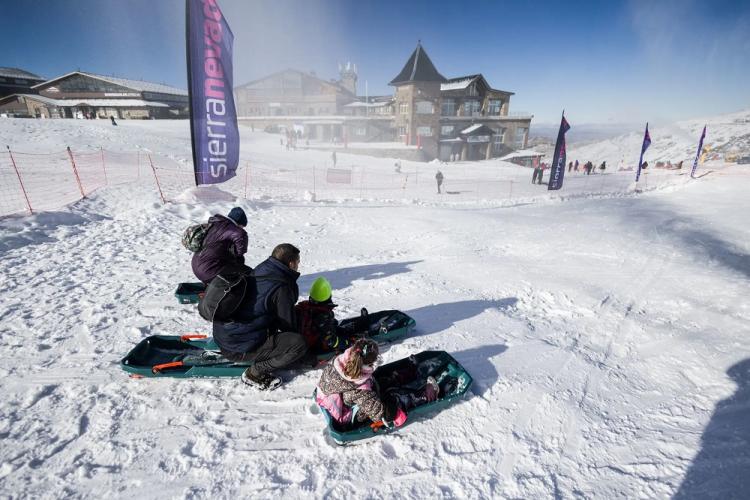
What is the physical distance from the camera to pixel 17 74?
4431 centimetres

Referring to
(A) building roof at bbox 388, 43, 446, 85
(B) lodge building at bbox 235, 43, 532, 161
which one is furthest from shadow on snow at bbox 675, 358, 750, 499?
(A) building roof at bbox 388, 43, 446, 85

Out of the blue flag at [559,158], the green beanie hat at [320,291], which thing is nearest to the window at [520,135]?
the blue flag at [559,158]

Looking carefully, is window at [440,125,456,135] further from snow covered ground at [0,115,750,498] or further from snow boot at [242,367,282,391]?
snow boot at [242,367,282,391]

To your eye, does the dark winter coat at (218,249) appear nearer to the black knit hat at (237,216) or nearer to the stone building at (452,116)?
the black knit hat at (237,216)

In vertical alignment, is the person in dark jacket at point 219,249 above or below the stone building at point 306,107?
below

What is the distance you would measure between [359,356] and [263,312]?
44.3 inches

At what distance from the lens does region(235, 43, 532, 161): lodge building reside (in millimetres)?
41000

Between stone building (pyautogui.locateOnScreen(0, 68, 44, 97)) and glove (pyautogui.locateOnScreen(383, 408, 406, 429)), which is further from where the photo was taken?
stone building (pyautogui.locateOnScreen(0, 68, 44, 97))

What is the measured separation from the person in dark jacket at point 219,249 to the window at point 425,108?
40.4 meters

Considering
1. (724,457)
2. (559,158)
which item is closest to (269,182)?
(559,158)

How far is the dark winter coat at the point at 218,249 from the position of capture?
3652 mm

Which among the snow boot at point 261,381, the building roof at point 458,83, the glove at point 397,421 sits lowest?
the snow boot at point 261,381

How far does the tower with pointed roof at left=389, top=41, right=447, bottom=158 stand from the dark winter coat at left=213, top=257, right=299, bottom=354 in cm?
3909

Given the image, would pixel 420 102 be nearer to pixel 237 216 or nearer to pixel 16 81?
pixel 237 216
